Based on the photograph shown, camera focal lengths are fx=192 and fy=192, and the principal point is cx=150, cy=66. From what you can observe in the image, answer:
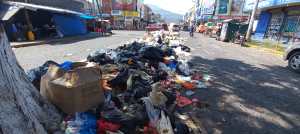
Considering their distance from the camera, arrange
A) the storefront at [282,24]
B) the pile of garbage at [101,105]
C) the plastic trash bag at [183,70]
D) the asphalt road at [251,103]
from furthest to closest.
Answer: the storefront at [282,24] < the plastic trash bag at [183,70] < the asphalt road at [251,103] < the pile of garbage at [101,105]

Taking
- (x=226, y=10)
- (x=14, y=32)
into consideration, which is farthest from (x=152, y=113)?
(x=226, y=10)

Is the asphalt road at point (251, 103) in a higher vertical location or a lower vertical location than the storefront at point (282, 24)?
lower

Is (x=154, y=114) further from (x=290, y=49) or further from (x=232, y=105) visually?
(x=290, y=49)

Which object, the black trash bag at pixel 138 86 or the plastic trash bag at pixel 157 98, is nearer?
the plastic trash bag at pixel 157 98

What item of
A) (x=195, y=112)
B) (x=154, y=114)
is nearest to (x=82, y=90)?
(x=154, y=114)

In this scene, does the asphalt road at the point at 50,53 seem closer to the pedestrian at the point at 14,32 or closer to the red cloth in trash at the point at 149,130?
the pedestrian at the point at 14,32

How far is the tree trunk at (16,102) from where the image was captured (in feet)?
5.74

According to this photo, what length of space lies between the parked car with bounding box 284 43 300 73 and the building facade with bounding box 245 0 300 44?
26.1 ft

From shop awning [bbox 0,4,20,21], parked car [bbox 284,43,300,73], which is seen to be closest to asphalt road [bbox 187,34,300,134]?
parked car [bbox 284,43,300,73]

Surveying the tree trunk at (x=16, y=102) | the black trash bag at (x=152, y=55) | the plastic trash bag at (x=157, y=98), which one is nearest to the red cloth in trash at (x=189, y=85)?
the plastic trash bag at (x=157, y=98)

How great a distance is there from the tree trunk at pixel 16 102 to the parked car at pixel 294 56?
306 inches

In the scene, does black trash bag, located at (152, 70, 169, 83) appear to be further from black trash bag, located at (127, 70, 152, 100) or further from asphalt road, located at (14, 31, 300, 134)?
asphalt road, located at (14, 31, 300, 134)

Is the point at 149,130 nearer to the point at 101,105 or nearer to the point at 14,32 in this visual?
the point at 101,105

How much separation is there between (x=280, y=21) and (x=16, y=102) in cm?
1971
